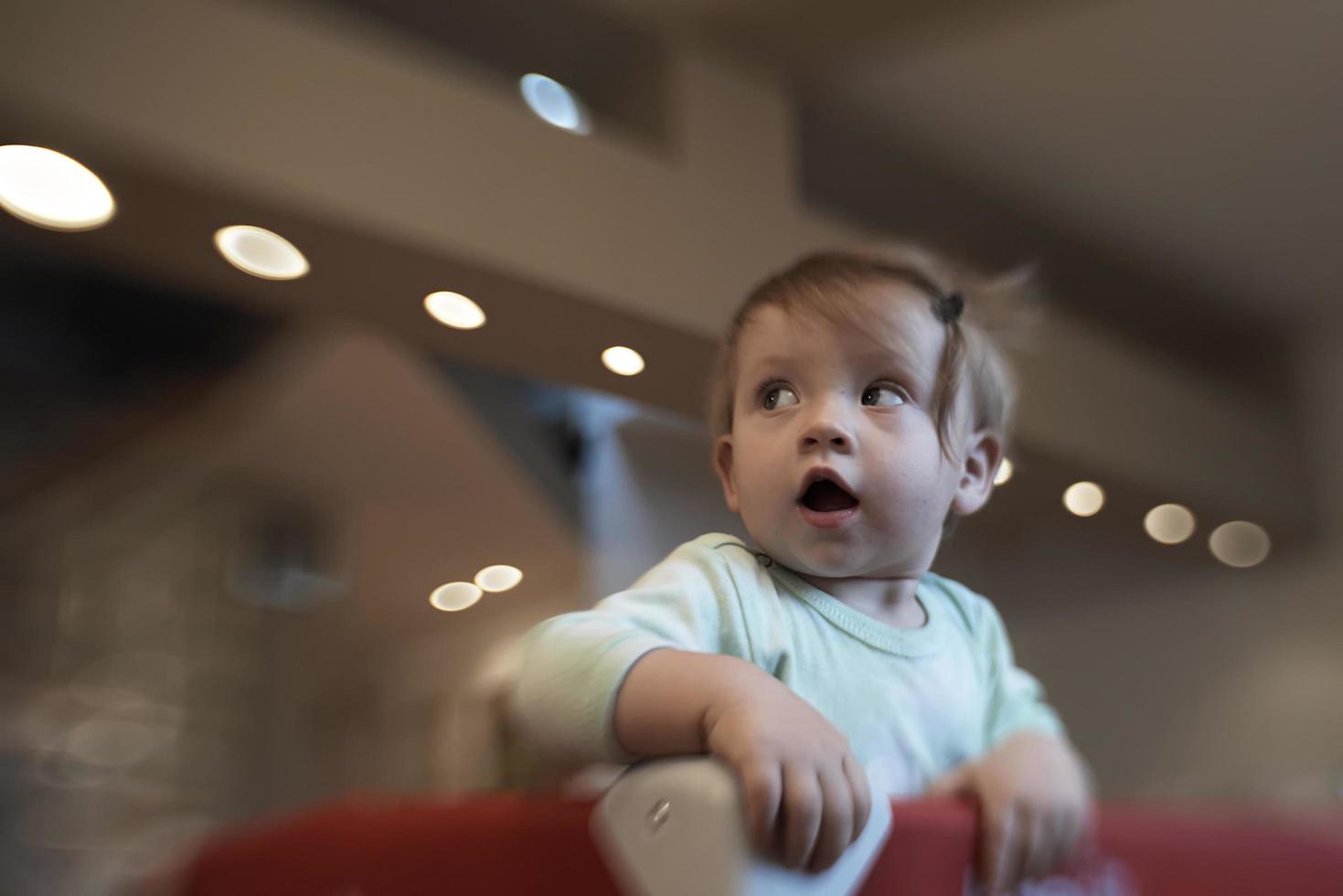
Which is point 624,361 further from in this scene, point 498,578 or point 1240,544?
point 1240,544

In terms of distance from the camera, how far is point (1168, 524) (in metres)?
0.60

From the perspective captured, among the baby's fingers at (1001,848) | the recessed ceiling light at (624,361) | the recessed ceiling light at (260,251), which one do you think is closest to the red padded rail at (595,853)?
the baby's fingers at (1001,848)

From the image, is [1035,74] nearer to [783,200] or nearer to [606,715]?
[783,200]

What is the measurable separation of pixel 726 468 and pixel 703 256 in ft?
1.52

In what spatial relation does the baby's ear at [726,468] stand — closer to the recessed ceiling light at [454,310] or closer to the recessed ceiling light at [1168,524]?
the recessed ceiling light at [1168,524]

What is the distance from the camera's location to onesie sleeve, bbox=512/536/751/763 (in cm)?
30

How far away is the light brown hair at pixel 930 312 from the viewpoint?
36 cm

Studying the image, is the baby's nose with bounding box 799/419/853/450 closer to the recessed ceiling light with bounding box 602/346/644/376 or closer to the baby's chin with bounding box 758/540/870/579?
the baby's chin with bounding box 758/540/870/579

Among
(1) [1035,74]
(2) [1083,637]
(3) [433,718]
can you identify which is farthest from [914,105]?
(3) [433,718]

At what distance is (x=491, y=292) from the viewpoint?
37.8 inches

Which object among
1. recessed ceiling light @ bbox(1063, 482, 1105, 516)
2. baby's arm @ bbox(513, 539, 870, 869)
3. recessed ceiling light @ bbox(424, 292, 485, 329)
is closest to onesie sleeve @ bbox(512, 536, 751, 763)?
baby's arm @ bbox(513, 539, 870, 869)

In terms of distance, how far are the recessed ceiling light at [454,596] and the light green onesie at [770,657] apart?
0.08 m

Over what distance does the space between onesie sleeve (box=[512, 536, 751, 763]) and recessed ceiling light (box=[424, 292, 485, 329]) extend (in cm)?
59

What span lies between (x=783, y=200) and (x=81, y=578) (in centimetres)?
251
